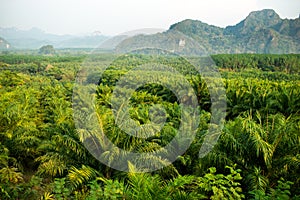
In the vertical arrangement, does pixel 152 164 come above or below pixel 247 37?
below

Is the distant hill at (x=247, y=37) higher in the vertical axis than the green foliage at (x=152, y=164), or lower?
higher

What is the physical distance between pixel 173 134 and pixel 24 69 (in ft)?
182

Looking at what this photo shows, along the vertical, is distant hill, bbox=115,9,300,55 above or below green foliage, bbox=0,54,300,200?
above

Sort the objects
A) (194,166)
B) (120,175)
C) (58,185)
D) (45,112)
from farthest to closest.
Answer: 1. (45,112)
2. (194,166)
3. (120,175)
4. (58,185)

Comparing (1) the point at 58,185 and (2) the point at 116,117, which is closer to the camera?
(1) the point at 58,185

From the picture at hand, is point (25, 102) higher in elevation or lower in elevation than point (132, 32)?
lower

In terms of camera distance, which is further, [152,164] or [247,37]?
[247,37]

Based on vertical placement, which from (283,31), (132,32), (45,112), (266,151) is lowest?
(45,112)

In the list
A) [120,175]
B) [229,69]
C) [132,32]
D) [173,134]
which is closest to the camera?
[120,175]

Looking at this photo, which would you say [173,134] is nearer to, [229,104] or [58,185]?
[58,185]

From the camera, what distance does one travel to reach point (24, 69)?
184ft

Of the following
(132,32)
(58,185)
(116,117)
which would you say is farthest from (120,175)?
(132,32)

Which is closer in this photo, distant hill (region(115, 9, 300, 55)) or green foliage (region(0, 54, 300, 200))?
green foliage (region(0, 54, 300, 200))

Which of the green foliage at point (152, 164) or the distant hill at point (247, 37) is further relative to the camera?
the distant hill at point (247, 37)
